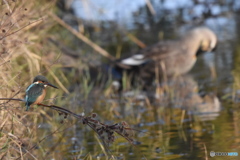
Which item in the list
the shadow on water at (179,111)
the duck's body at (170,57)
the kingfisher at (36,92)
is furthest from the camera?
the duck's body at (170,57)

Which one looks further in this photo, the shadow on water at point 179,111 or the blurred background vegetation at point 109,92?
the shadow on water at point 179,111

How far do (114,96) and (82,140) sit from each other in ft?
6.66

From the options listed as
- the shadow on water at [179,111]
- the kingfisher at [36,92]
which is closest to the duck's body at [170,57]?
the shadow on water at [179,111]

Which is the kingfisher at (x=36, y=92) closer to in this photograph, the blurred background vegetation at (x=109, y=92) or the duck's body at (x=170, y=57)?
the blurred background vegetation at (x=109, y=92)

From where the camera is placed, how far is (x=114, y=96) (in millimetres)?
7367

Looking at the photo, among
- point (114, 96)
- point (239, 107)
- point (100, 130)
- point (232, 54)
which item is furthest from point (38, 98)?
point (232, 54)

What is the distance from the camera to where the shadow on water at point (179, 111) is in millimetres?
4832

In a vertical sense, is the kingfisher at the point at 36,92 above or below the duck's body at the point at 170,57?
below

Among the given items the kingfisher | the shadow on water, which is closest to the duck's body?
the shadow on water

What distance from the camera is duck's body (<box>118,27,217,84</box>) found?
8609 millimetres

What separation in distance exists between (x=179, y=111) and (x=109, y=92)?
142 centimetres

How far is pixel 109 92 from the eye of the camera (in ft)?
24.4

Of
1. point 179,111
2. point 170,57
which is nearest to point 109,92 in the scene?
point 179,111

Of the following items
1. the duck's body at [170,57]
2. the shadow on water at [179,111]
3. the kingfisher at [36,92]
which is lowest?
the kingfisher at [36,92]
